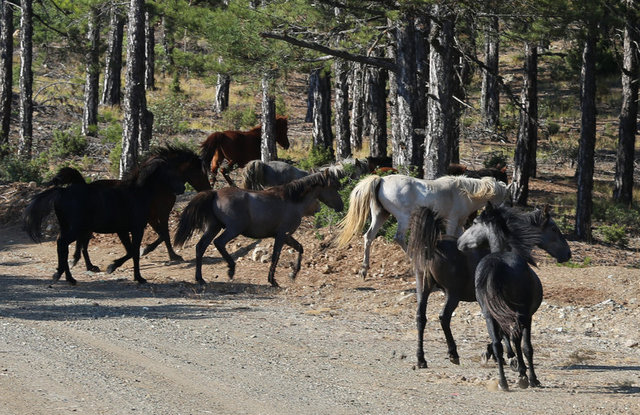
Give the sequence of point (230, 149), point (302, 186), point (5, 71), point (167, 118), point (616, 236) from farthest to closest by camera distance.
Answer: point (167, 118), point (5, 71), point (230, 149), point (616, 236), point (302, 186)

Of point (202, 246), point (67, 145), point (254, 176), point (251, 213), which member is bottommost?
point (202, 246)

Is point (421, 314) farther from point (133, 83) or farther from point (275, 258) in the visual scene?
point (133, 83)

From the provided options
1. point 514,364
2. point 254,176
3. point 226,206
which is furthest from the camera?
point 254,176

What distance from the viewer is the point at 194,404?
7.91 m

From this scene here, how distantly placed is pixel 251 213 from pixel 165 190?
1675mm

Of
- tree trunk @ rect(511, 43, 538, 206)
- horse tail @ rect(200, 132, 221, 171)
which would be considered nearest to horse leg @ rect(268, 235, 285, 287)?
horse tail @ rect(200, 132, 221, 171)

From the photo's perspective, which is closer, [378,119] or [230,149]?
[230,149]

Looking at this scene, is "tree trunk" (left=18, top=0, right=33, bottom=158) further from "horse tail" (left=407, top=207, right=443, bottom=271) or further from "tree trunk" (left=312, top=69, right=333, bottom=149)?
"horse tail" (left=407, top=207, right=443, bottom=271)

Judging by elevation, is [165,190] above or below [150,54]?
below

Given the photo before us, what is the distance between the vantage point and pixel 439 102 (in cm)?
1850

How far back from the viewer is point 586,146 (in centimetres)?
2242

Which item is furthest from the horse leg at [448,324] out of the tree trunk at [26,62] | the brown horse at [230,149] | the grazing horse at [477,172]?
the tree trunk at [26,62]

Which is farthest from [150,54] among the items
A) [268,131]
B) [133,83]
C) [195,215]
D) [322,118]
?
[195,215]

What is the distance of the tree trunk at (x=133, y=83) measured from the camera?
21964mm
